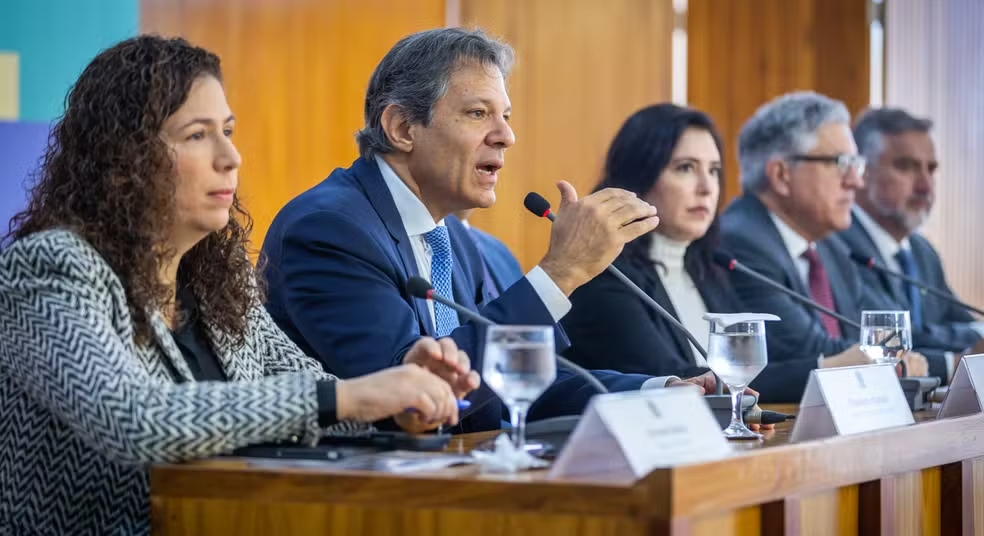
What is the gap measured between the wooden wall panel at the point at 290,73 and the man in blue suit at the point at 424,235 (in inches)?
65.0

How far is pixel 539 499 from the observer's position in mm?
1502

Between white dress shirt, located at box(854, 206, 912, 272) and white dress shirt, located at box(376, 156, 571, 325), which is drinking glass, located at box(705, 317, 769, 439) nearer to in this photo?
white dress shirt, located at box(376, 156, 571, 325)

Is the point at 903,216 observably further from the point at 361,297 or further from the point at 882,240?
the point at 361,297

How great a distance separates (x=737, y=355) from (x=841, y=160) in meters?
2.54

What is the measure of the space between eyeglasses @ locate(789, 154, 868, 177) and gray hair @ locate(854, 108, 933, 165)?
0.98 meters

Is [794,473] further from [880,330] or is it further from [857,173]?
[857,173]

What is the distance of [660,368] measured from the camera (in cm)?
318

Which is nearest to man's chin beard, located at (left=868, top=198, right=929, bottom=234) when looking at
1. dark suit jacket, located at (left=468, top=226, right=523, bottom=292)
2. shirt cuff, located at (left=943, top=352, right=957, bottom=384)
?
shirt cuff, located at (left=943, top=352, right=957, bottom=384)

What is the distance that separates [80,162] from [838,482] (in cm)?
109

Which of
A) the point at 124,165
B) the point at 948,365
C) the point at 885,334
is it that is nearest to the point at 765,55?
the point at 948,365

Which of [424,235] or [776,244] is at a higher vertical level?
[424,235]

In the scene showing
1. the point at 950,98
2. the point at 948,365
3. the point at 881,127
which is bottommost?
the point at 948,365

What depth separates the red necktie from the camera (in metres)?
4.32

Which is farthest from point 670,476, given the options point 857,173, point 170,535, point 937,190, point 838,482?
point 937,190
